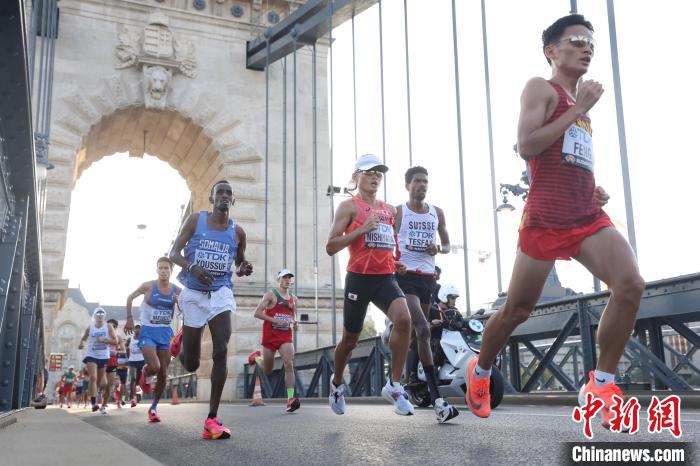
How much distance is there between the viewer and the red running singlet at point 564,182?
3348mm

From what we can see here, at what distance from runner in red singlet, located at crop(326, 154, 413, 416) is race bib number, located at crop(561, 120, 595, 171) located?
203 centimetres

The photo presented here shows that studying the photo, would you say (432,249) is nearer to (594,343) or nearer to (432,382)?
(432,382)

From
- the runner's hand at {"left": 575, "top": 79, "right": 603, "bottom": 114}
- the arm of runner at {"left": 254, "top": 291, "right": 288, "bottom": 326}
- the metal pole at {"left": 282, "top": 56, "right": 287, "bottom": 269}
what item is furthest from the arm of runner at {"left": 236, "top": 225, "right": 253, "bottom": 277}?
the metal pole at {"left": 282, "top": 56, "right": 287, "bottom": 269}

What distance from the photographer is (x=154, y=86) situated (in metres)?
19.0

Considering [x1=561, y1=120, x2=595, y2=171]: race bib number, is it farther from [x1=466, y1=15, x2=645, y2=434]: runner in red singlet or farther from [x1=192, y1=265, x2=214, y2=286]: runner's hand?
[x1=192, y1=265, x2=214, y2=286]: runner's hand

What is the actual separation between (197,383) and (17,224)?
15245 millimetres

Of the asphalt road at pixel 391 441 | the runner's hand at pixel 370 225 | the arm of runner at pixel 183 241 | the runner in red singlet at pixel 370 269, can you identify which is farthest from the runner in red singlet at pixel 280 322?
the runner's hand at pixel 370 225

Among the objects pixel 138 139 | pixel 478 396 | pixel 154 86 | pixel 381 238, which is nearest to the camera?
pixel 478 396

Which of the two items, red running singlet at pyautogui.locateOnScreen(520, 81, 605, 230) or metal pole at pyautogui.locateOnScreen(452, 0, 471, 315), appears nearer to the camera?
red running singlet at pyautogui.locateOnScreen(520, 81, 605, 230)

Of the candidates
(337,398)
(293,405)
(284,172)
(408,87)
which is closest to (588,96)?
(337,398)

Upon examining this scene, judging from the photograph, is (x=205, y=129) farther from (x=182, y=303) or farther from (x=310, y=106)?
(x=182, y=303)

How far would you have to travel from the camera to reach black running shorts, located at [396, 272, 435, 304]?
6332 mm

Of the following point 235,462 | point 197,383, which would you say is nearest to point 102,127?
point 197,383

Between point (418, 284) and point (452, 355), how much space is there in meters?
0.99
